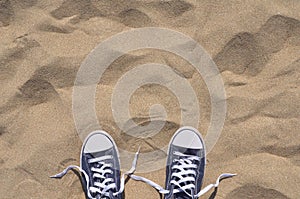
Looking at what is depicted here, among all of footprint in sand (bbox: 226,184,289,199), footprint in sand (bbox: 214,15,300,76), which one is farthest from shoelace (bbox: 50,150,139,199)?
footprint in sand (bbox: 214,15,300,76)

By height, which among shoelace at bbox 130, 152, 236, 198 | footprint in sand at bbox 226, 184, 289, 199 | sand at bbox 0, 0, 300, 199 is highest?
sand at bbox 0, 0, 300, 199

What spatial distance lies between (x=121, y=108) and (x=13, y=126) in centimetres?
57

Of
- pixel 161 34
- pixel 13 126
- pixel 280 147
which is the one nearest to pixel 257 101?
pixel 280 147

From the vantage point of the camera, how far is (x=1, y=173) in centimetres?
180

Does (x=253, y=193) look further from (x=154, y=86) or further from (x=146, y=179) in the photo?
(x=154, y=86)

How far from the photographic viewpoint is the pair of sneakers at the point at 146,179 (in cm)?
182

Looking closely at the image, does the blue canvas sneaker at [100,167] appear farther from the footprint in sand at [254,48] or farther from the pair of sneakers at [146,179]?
the footprint in sand at [254,48]

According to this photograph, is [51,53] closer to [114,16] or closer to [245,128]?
[114,16]

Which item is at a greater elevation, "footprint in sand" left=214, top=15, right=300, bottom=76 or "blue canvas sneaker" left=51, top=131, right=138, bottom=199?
"footprint in sand" left=214, top=15, right=300, bottom=76

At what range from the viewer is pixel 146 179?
1.81 m

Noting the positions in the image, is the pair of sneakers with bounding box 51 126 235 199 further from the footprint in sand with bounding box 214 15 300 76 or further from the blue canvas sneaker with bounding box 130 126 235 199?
the footprint in sand with bounding box 214 15 300 76

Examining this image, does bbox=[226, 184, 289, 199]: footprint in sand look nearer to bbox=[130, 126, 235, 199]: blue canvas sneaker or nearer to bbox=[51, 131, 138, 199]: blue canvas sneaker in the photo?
bbox=[130, 126, 235, 199]: blue canvas sneaker

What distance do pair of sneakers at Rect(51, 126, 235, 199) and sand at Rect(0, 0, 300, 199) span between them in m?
0.06

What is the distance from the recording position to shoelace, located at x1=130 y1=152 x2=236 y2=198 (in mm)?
1804
